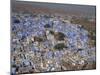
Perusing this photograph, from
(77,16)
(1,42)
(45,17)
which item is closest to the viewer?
(1,42)

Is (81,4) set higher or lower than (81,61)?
higher

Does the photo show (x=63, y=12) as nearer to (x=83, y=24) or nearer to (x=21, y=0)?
(x=83, y=24)

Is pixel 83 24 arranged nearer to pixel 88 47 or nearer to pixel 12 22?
pixel 88 47

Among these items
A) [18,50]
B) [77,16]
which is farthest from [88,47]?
[18,50]

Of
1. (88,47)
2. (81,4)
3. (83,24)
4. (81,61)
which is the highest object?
(81,4)

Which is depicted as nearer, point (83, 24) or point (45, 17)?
point (45, 17)

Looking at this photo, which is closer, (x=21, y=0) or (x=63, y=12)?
(x=21, y=0)

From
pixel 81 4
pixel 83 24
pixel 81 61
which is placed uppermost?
pixel 81 4

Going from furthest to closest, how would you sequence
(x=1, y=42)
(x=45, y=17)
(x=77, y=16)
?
(x=77, y=16) < (x=45, y=17) < (x=1, y=42)

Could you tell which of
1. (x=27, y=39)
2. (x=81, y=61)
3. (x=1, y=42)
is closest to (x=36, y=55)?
(x=27, y=39)
